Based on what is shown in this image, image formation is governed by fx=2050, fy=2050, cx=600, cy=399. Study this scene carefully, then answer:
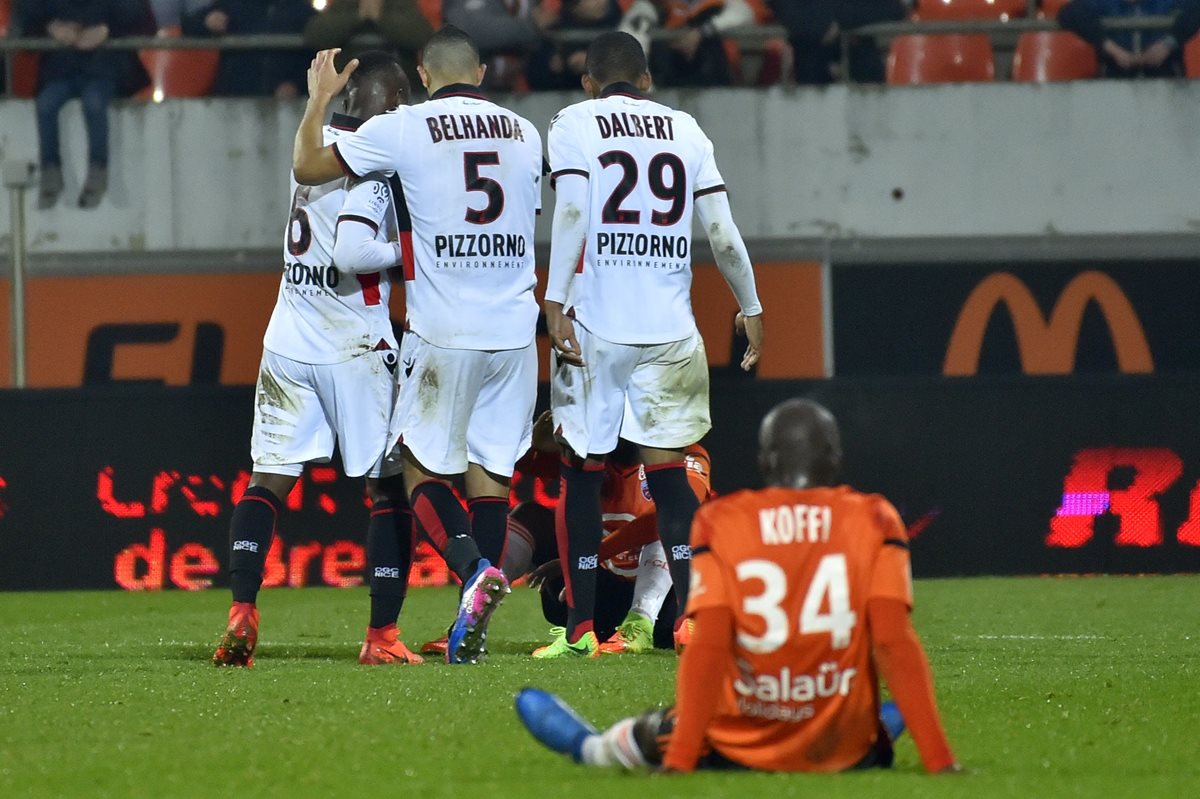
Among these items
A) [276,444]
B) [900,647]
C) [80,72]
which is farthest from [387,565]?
[80,72]

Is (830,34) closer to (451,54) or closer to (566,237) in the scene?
(451,54)

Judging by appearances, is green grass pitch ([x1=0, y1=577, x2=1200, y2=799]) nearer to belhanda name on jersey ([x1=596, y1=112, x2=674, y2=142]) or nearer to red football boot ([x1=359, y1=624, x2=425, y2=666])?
red football boot ([x1=359, y1=624, x2=425, y2=666])

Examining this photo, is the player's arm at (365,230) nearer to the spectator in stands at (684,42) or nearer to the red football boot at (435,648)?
the red football boot at (435,648)

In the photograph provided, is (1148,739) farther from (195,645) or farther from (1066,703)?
(195,645)

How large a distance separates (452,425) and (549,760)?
2.59 metres

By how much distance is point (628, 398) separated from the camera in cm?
718

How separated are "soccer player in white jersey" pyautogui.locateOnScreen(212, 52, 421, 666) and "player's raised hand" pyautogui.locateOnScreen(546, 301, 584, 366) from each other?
0.56 meters

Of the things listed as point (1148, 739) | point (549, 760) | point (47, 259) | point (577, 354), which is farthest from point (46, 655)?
point (47, 259)

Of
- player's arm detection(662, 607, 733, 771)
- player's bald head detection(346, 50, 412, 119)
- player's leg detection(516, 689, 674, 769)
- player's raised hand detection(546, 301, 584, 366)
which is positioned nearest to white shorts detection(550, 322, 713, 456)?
player's raised hand detection(546, 301, 584, 366)

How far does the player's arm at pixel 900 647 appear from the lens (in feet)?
12.7

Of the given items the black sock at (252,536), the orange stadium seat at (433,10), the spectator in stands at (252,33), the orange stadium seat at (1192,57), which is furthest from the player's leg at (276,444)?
the orange stadium seat at (1192,57)

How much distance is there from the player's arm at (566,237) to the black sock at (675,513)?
494 millimetres

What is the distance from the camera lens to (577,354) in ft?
23.2

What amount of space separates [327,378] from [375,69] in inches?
43.8
